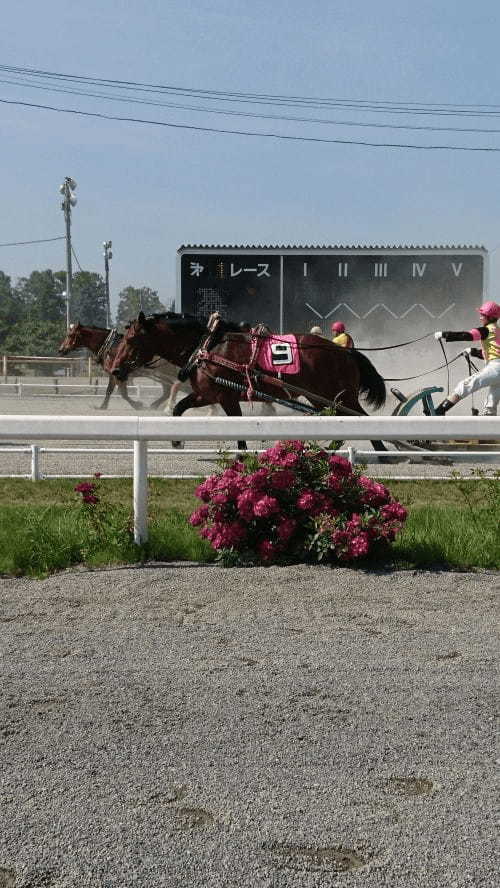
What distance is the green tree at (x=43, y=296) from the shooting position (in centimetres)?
13388

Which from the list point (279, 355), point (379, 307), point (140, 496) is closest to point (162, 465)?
point (279, 355)

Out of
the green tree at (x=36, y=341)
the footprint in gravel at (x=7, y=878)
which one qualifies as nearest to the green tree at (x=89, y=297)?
the green tree at (x=36, y=341)

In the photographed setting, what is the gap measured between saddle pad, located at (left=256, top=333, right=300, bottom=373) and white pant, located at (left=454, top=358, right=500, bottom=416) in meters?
2.16

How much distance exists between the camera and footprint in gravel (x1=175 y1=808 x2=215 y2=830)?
240 cm

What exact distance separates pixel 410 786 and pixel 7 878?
1.06 meters

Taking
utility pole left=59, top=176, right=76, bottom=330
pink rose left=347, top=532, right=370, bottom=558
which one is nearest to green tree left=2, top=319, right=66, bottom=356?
utility pole left=59, top=176, right=76, bottom=330

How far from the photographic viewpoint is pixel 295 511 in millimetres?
5570

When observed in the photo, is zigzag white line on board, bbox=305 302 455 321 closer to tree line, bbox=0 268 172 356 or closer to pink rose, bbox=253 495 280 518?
pink rose, bbox=253 495 280 518

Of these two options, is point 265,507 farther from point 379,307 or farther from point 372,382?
point 379,307

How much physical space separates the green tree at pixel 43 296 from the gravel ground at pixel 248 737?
105 meters

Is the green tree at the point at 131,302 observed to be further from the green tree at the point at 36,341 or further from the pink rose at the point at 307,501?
the pink rose at the point at 307,501

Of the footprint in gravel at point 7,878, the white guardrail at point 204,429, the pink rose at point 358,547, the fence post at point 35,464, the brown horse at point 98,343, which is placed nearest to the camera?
the footprint in gravel at point 7,878

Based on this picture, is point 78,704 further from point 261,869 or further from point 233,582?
point 233,582

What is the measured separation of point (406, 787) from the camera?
261 cm
